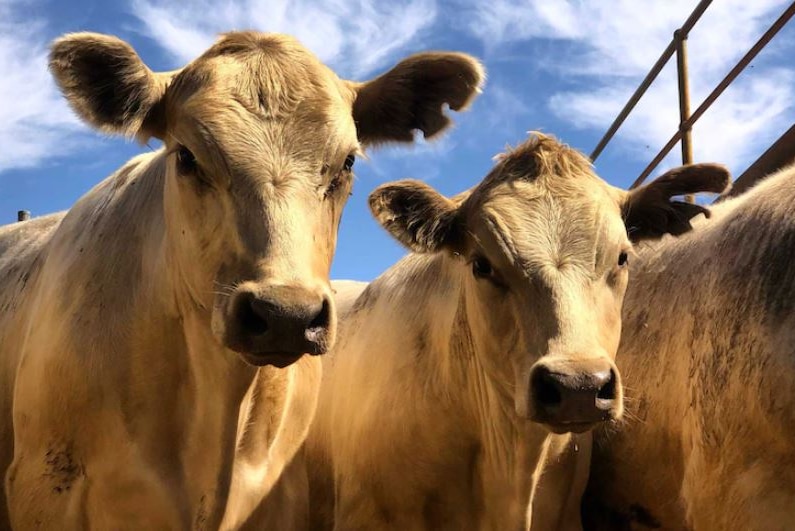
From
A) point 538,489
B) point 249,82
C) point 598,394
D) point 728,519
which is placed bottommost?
point 538,489

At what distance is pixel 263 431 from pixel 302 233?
54.3 inches

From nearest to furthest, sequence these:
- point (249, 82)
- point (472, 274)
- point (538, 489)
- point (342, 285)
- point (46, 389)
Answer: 1. point (249, 82)
2. point (46, 389)
3. point (472, 274)
4. point (538, 489)
5. point (342, 285)

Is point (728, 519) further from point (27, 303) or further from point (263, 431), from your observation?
point (27, 303)

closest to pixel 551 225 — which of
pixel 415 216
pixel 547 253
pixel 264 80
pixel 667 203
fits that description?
pixel 547 253

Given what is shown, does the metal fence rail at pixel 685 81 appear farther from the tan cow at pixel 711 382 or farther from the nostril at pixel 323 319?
the nostril at pixel 323 319

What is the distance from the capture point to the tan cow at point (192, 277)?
13.2 ft

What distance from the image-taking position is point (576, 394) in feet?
13.2

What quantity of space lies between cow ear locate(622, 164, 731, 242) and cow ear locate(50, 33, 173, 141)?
2512mm

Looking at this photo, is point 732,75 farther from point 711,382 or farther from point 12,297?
point 12,297

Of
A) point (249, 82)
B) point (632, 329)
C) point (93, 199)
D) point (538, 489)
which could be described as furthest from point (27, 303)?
point (632, 329)

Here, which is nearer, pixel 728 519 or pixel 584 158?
pixel 728 519

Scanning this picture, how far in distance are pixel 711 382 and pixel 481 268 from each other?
121 centimetres

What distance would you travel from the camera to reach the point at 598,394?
4059mm

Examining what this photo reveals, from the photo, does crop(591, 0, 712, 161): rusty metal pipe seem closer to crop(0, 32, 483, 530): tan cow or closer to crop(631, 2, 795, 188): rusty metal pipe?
crop(631, 2, 795, 188): rusty metal pipe
